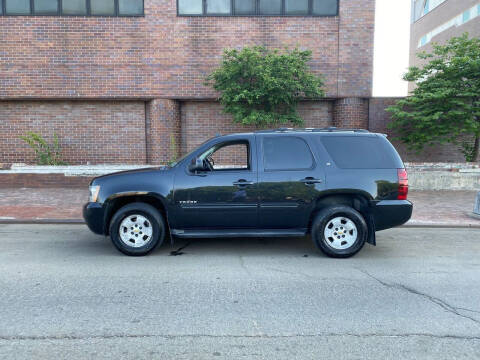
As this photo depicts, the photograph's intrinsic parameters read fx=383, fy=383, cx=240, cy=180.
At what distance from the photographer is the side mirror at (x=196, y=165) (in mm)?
5754

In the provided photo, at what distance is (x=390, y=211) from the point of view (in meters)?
5.88

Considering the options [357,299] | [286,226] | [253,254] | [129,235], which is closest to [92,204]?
[129,235]

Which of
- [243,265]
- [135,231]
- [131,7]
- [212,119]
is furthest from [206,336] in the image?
[131,7]

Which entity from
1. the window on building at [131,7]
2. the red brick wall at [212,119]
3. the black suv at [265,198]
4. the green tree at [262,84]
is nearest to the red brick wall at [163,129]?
the red brick wall at [212,119]

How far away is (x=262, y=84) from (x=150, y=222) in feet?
22.3

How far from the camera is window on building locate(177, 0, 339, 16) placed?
1352cm

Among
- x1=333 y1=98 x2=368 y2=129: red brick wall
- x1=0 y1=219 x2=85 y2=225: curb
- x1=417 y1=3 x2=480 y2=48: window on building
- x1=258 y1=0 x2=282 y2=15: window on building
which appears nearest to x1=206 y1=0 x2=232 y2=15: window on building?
x1=258 y1=0 x2=282 y2=15: window on building

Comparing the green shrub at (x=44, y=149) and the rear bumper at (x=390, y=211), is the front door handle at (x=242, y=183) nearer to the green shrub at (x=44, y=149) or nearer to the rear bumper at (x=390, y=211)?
the rear bumper at (x=390, y=211)

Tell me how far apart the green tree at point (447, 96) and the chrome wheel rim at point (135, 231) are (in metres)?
9.40

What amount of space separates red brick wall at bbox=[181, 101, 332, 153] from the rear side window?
8.22 metres

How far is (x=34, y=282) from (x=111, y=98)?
10189 millimetres

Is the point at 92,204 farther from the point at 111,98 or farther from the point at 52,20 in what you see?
the point at 52,20

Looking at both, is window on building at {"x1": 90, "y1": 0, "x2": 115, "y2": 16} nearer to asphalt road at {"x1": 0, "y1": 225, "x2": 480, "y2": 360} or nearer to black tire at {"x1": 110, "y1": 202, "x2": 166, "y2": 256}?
asphalt road at {"x1": 0, "y1": 225, "x2": 480, "y2": 360}

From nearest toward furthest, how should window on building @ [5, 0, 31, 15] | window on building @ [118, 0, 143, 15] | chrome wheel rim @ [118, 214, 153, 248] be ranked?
chrome wheel rim @ [118, 214, 153, 248]
window on building @ [5, 0, 31, 15]
window on building @ [118, 0, 143, 15]
